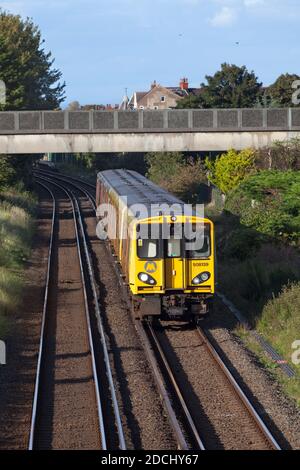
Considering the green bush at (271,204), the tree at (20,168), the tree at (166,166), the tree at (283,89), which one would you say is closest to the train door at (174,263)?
the green bush at (271,204)

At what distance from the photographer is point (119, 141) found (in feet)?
116

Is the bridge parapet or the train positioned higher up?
the bridge parapet

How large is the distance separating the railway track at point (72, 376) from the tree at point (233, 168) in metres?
12.4

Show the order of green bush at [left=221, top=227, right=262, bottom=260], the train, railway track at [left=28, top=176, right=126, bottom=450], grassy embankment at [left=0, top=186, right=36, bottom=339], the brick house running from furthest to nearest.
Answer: the brick house
green bush at [left=221, top=227, right=262, bottom=260]
grassy embankment at [left=0, top=186, right=36, bottom=339]
the train
railway track at [left=28, top=176, right=126, bottom=450]

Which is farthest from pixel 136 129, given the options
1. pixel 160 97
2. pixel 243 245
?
pixel 160 97

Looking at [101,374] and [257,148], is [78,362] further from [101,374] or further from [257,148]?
[257,148]

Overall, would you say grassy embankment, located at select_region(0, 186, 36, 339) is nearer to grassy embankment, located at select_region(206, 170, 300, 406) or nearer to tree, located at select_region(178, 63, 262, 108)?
grassy embankment, located at select_region(206, 170, 300, 406)

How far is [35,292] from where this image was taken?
2188 cm

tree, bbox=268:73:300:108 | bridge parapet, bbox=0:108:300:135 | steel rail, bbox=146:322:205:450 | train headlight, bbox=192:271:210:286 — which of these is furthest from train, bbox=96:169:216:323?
tree, bbox=268:73:300:108

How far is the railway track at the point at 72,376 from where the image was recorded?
11211mm

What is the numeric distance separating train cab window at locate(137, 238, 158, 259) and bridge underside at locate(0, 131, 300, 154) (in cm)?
1908

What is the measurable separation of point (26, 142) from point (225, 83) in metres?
23.5

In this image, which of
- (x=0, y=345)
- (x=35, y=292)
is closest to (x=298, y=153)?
(x=35, y=292)

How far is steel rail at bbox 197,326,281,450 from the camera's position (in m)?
10.9
